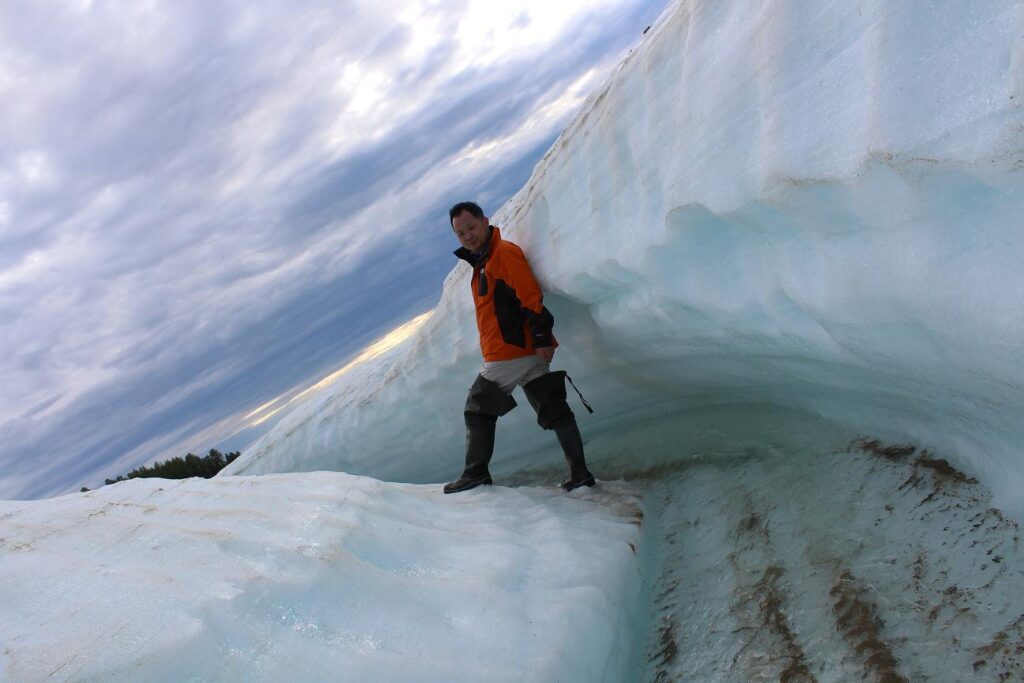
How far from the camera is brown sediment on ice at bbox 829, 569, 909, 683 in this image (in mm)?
1844

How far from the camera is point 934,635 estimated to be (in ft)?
6.17

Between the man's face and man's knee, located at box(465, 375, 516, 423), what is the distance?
85 centimetres

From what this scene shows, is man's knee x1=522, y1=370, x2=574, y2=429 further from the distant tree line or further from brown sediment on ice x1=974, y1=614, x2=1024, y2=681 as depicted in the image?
the distant tree line

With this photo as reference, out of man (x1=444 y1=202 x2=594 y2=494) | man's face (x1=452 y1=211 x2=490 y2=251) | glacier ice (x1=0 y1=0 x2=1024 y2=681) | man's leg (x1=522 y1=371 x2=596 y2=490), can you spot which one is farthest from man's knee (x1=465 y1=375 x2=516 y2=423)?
man's face (x1=452 y1=211 x2=490 y2=251)

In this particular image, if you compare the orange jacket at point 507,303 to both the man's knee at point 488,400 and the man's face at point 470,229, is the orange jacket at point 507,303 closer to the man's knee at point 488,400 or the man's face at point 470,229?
the man's face at point 470,229

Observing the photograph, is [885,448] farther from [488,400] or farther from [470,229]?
[470,229]

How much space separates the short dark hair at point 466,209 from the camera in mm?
3883

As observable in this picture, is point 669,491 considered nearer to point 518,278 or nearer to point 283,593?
point 518,278

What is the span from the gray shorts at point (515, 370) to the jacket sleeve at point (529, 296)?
19 centimetres

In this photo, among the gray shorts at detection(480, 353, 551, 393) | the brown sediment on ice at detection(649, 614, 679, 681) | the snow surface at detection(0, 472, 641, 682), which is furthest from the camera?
the gray shorts at detection(480, 353, 551, 393)

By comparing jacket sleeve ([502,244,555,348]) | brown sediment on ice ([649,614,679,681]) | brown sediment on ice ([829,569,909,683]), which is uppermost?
jacket sleeve ([502,244,555,348])

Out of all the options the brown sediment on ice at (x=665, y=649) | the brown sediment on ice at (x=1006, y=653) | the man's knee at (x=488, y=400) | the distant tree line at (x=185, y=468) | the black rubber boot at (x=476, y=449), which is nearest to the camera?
the brown sediment on ice at (x=1006, y=653)

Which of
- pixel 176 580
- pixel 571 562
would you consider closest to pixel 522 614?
pixel 571 562

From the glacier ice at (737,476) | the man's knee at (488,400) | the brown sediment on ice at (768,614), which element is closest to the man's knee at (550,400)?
the man's knee at (488,400)
